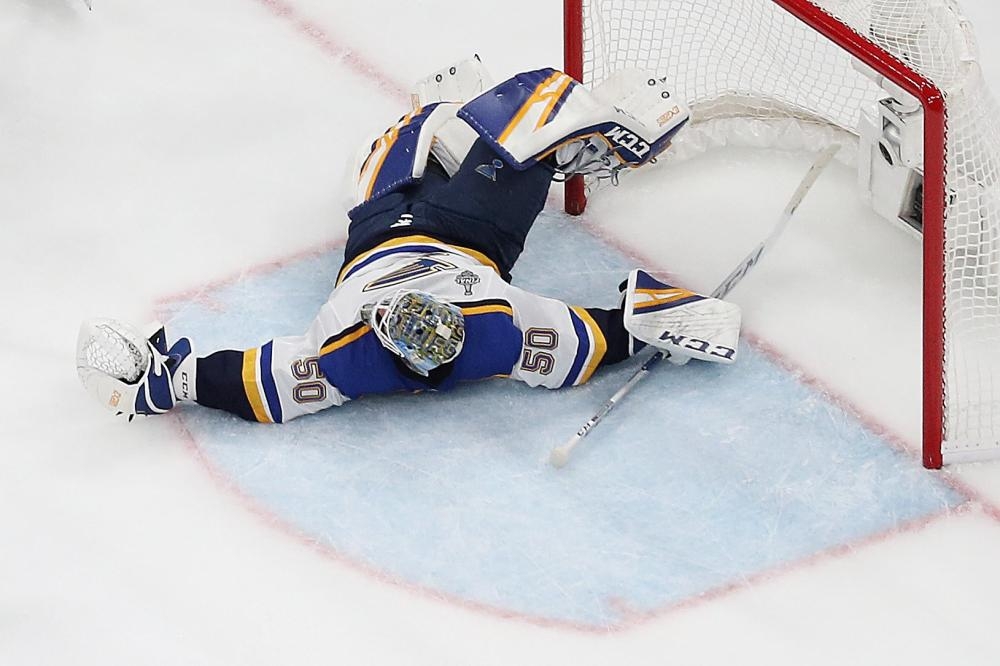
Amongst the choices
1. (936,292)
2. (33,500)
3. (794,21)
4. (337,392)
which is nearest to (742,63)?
(794,21)

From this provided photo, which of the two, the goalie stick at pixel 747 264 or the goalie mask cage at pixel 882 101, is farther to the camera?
the goalie stick at pixel 747 264

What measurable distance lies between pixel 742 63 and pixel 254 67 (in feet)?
3.66

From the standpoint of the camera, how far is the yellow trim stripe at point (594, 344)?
2924 mm

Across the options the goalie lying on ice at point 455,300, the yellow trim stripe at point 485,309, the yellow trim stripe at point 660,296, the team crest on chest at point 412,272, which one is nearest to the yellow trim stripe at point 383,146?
the goalie lying on ice at point 455,300

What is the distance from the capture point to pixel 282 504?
2742 millimetres

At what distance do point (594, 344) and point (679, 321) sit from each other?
147 mm

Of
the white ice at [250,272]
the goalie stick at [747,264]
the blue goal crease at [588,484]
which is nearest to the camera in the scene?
the white ice at [250,272]

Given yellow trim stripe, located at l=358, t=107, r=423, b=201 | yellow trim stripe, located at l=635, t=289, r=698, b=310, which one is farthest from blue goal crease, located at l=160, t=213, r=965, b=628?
yellow trim stripe, located at l=358, t=107, r=423, b=201

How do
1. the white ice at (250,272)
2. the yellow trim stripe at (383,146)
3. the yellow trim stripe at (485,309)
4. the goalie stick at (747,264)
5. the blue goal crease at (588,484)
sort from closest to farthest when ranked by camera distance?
the white ice at (250,272)
the blue goal crease at (588,484)
the yellow trim stripe at (485,309)
the goalie stick at (747,264)
the yellow trim stripe at (383,146)

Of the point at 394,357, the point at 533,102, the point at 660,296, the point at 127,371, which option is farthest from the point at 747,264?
the point at 127,371

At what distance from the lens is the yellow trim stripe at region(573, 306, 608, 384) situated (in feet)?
9.59

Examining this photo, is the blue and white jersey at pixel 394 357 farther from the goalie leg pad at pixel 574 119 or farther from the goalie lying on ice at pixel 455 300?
the goalie leg pad at pixel 574 119

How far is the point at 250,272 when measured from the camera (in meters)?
3.27

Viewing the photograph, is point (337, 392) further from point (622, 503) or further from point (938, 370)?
point (938, 370)
